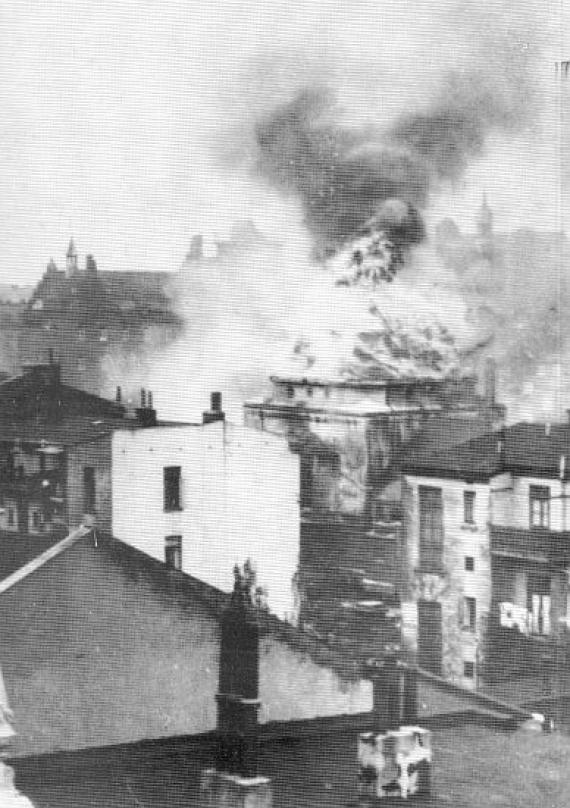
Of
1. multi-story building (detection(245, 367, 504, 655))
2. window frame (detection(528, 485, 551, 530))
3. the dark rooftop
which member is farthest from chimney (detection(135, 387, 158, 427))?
window frame (detection(528, 485, 551, 530))

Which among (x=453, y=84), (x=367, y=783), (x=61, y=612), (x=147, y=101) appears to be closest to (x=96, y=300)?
(x=147, y=101)

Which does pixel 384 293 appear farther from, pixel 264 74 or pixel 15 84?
pixel 15 84

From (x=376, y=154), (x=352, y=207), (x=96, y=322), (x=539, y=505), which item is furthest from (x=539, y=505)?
(x=96, y=322)

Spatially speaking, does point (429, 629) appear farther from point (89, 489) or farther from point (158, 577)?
point (89, 489)

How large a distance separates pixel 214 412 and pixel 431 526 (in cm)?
94

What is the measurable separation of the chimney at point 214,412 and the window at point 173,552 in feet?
1.50

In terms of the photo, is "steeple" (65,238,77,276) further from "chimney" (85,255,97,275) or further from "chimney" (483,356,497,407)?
"chimney" (483,356,497,407)

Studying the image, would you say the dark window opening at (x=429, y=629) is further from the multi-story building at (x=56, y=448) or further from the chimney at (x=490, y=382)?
the multi-story building at (x=56, y=448)

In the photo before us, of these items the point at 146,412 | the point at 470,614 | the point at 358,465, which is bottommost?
the point at 470,614

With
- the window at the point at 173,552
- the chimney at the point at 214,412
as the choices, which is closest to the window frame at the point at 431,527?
the chimney at the point at 214,412

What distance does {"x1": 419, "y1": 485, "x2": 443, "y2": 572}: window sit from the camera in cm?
594

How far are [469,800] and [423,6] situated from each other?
117 inches

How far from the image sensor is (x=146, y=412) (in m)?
5.80

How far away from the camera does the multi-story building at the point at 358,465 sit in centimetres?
588
